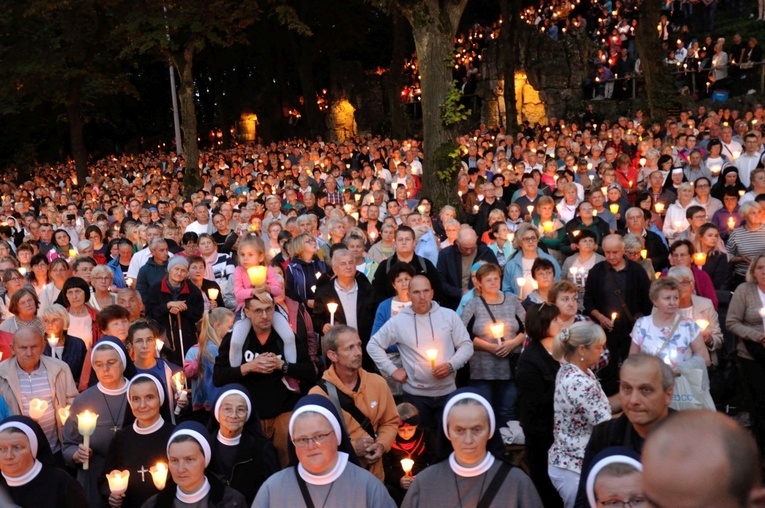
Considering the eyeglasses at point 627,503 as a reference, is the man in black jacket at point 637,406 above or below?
above

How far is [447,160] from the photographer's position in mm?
14125

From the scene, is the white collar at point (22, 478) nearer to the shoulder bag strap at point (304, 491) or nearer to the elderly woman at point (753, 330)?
the shoulder bag strap at point (304, 491)

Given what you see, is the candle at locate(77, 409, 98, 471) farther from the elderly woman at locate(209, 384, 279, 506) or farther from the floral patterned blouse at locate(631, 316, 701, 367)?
the floral patterned blouse at locate(631, 316, 701, 367)

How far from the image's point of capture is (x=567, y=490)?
15.4ft

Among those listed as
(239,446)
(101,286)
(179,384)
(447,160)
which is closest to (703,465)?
(239,446)

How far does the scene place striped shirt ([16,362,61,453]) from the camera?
19.3ft

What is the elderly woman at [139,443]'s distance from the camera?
486 centimetres

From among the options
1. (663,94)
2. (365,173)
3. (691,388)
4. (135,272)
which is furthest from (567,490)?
(663,94)

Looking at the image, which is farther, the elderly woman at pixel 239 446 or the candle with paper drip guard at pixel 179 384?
the candle with paper drip guard at pixel 179 384

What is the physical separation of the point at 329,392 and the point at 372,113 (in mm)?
36192

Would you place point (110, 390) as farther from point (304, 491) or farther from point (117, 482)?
point (304, 491)

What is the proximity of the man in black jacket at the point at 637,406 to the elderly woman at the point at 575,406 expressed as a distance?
56 cm

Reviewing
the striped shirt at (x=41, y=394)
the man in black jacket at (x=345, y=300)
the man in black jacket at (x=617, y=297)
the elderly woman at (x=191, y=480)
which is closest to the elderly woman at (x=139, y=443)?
the elderly woman at (x=191, y=480)

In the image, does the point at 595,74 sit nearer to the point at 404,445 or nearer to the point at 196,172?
the point at 196,172
